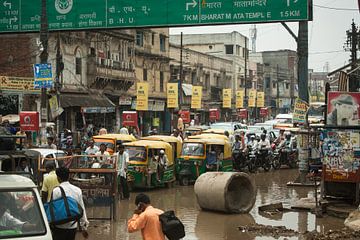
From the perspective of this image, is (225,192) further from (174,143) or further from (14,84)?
(14,84)

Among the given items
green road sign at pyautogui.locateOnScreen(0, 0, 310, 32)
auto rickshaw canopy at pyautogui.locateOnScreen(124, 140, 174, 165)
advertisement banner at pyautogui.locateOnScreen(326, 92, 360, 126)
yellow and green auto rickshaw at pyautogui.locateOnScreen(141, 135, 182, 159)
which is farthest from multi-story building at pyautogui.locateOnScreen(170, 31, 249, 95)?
advertisement banner at pyautogui.locateOnScreen(326, 92, 360, 126)

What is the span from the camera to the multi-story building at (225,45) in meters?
77.9

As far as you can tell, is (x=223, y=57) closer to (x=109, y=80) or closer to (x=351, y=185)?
(x=109, y=80)

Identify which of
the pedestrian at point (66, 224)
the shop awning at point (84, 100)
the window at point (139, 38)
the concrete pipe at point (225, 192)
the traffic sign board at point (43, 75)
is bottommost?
the concrete pipe at point (225, 192)

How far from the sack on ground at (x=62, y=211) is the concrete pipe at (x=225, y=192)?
7.18 meters

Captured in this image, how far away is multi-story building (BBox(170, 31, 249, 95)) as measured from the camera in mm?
77875

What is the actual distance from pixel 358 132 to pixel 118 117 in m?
32.1

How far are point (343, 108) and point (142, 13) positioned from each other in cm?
910

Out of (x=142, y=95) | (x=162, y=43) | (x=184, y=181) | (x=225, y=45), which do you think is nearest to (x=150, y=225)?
(x=184, y=181)

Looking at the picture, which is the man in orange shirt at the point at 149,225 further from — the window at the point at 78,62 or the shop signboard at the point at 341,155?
the window at the point at 78,62

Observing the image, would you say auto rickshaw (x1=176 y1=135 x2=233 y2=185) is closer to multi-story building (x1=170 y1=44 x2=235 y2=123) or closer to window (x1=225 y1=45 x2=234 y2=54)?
multi-story building (x1=170 y1=44 x2=235 y2=123)

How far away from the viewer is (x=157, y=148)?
67.4 ft

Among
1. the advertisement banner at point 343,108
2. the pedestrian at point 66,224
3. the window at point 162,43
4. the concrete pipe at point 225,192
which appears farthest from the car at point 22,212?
the window at point 162,43

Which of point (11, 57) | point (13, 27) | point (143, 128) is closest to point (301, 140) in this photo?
point (13, 27)
